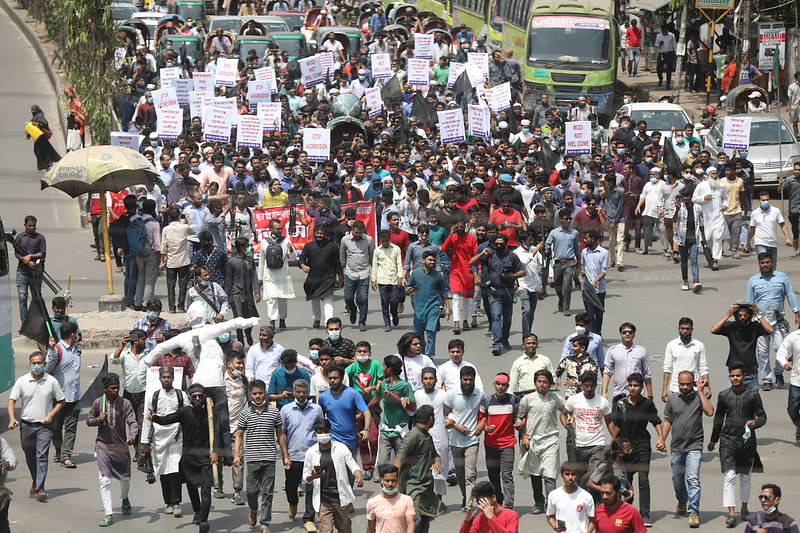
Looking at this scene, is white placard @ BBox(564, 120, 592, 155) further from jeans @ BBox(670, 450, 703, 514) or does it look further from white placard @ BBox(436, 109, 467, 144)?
jeans @ BBox(670, 450, 703, 514)

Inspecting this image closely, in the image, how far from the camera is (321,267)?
13484 mm

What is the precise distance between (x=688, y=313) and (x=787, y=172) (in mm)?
5945

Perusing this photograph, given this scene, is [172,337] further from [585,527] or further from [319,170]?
[319,170]

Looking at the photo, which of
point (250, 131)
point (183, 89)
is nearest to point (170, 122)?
point (250, 131)

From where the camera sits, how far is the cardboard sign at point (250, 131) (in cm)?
1830

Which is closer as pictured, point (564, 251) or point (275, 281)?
point (275, 281)

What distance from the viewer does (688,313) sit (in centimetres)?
1412

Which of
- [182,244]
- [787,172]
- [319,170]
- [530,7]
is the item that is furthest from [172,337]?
[530,7]

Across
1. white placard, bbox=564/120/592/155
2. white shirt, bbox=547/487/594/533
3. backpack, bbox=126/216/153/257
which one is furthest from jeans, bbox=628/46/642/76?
white shirt, bbox=547/487/594/533

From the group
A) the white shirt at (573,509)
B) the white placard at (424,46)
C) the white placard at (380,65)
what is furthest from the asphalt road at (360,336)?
the white placard at (424,46)

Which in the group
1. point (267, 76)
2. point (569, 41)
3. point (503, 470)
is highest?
point (569, 41)

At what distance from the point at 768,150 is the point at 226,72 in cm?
845

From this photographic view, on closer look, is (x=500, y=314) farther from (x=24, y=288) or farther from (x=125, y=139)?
(x=125, y=139)

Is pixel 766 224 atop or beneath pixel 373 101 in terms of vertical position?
beneath
